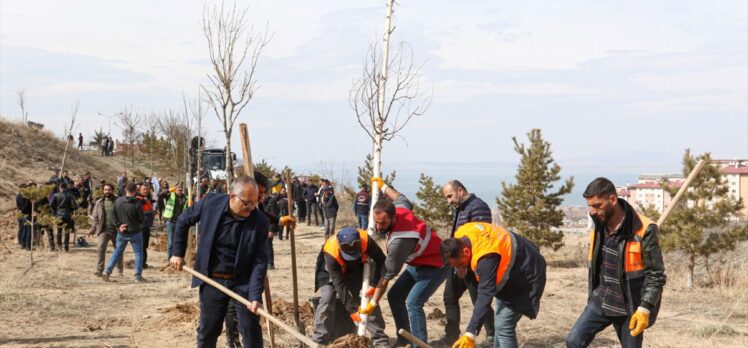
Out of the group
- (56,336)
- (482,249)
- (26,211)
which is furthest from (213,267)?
(26,211)

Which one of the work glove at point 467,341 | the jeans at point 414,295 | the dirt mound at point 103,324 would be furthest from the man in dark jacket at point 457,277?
the dirt mound at point 103,324

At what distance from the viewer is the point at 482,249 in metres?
5.95

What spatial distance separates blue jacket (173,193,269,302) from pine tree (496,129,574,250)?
14.7 meters

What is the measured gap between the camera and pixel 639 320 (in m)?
5.46

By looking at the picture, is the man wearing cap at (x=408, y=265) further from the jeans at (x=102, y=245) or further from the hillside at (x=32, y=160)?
the hillside at (x=32, y=160)

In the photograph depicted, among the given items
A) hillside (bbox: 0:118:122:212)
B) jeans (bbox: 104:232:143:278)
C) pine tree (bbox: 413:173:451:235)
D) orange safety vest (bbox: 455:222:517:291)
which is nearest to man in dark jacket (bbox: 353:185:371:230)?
pine tree (bbox: 413:173:451:235)

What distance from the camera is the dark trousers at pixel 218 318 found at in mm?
6223

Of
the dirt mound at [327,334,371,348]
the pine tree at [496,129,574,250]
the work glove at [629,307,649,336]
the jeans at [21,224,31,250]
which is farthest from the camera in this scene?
the pine tree at [496,129,574,250]

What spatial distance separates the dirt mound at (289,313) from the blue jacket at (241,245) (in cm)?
279

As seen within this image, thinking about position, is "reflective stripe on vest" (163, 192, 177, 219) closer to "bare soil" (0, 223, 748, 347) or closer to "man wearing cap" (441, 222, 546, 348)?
"bare soil" (0, 223, 748, 347)

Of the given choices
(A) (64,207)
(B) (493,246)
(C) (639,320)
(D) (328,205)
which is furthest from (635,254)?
(D) (328,205)

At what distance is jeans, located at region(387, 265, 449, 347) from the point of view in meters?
7.37

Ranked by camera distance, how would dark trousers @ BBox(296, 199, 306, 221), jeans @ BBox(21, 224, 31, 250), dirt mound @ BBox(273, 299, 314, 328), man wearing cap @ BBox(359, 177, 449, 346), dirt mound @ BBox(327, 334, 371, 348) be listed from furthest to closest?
dark trousers @ BBox(296, 199, 306, 221)
jeans @ BBox(21, 224, 31, 250)
dirt mound @ BBox(273, 299, 314, 328)
man wearing cap @ BBox(359, 177, 449, 346)
dirt mound @ BBox(327, 334, 371, 348)

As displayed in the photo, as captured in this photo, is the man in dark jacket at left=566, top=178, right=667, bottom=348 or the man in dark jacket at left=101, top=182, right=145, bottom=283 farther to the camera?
the man in dark jacket at left=101, top=182, right=145, bottom=283
